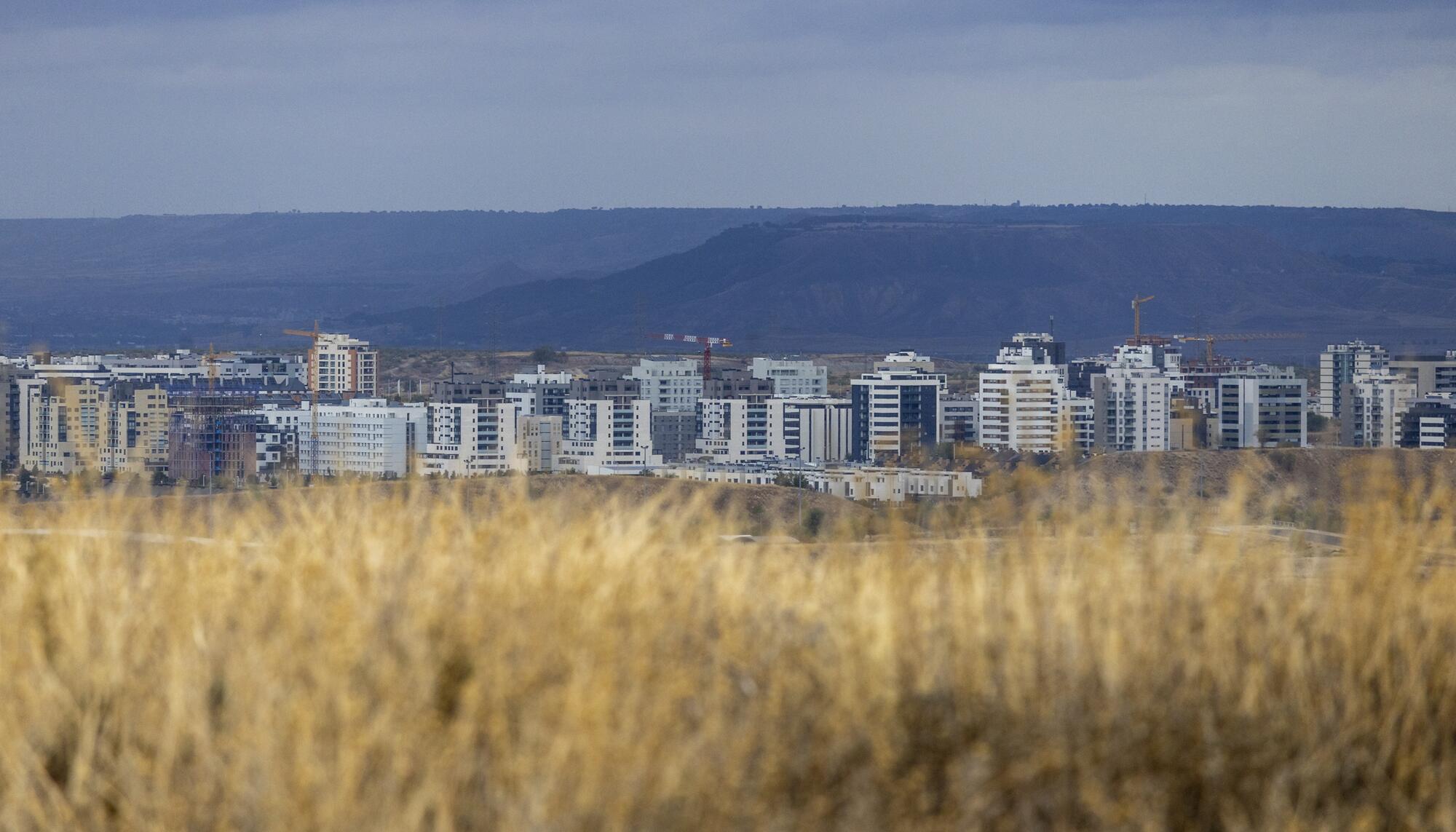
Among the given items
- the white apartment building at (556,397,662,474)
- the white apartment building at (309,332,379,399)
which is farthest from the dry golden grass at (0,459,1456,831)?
the white apartment building at (309,332,379,399)

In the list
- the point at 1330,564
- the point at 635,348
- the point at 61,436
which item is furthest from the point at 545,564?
the point at 635,348

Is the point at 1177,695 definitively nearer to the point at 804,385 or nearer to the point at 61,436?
the point at 61,436

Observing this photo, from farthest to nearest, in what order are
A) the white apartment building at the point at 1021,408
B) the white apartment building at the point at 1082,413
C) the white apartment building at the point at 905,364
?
the white apartment building at the point at 905,364 < the white apartment building at the point at 1021,408 < the white apartment building at the point at 1082,413

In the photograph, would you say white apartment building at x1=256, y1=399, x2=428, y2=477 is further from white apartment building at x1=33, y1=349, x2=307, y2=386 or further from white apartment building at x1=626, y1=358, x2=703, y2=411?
white apartment building at x1=626, y1=358, x2=703, y2=411

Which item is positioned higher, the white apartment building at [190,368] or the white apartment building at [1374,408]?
the white apartment building at [190,368]

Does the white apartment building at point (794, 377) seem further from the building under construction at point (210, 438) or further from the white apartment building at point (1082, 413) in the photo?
the building under construction at point (210, 438)

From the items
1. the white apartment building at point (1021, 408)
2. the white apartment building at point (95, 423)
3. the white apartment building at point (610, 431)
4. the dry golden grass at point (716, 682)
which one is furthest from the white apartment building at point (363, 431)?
the dry golden grass at point (716, 682)
